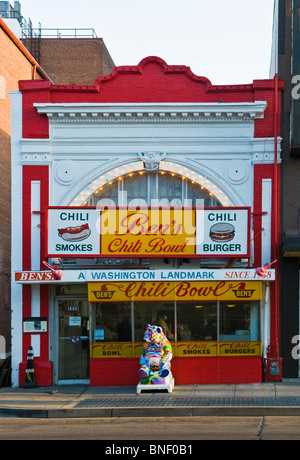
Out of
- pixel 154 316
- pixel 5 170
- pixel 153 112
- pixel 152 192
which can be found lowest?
pixel 154 316

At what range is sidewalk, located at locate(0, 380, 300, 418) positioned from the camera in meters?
14.0

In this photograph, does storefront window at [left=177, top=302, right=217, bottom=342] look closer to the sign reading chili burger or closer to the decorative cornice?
the sign reading chili burger

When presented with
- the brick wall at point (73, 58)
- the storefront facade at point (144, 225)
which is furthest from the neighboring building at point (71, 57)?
the storefront facade at point (144, 225)

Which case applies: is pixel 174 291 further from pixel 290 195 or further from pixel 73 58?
pixel 73 58

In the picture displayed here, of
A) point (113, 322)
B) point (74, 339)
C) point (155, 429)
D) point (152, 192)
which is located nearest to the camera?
point (155, 429)

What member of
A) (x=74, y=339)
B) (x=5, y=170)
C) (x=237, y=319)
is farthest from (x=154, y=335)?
(x=5, y=170)

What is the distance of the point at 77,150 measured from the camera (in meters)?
18.4

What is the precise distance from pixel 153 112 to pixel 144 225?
125 inches

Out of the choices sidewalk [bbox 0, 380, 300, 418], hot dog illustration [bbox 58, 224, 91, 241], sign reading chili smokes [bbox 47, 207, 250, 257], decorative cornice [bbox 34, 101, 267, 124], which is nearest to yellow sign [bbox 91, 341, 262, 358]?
sidewalk [bbox 0, 380, 300, 418]

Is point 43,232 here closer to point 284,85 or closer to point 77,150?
point 77,150

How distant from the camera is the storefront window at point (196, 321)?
1742cm

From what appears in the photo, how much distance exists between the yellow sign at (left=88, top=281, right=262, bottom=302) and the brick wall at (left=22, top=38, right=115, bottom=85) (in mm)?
20184

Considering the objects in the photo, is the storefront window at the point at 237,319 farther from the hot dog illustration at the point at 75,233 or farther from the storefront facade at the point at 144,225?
the hot dog illustration at the point at 75,233

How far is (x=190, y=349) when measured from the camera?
17328 millimetres
